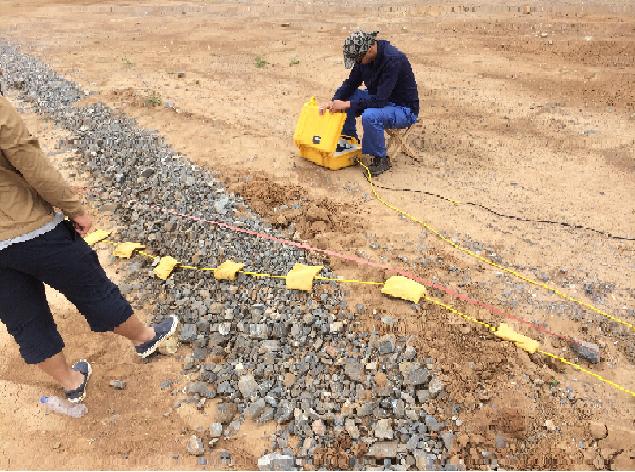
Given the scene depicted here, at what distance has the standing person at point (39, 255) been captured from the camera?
7.36ft

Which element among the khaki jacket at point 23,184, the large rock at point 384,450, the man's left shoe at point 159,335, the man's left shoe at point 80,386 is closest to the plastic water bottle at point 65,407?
the man's left shoe at point 80,386

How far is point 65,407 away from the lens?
309 centimetres

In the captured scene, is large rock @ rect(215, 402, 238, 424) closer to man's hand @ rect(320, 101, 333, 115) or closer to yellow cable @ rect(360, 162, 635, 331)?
yellow cable @ rect(360, 162, 635, 331)

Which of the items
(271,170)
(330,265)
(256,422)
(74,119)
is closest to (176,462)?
(256,422)

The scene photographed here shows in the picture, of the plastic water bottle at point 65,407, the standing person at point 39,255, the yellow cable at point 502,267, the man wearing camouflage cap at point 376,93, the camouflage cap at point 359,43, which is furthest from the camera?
the man wearing camouflage cap at point 376,93

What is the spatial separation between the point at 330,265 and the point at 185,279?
1158 mm

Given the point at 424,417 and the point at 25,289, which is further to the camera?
the point at 424,417

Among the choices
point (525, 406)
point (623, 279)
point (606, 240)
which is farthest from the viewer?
point (606, 240)

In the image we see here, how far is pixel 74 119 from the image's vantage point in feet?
24.7

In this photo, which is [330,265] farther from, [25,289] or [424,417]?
[25,289]

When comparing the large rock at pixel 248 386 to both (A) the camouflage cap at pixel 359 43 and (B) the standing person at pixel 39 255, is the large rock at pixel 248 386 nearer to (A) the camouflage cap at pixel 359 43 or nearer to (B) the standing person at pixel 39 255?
(B) the standing person at pixel 39 255

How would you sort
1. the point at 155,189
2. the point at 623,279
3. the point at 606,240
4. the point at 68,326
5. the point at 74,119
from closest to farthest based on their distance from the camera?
the point at 68,326, the point at 623,279, the point at 606,240, the point at 155,189, the point at 74,119

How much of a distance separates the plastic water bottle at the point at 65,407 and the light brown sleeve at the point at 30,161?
4.26 feet

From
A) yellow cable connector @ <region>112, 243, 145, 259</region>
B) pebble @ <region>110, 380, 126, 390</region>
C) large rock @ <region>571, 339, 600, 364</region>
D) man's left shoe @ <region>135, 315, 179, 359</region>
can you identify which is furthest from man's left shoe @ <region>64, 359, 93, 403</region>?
large rock @ <region>571, 339, 600, 364</region>
